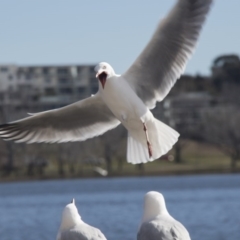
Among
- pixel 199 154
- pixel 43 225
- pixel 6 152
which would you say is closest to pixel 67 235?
pixel 43 225

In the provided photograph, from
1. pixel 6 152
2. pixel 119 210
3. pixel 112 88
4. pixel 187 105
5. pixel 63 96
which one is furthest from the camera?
pixel 63 96

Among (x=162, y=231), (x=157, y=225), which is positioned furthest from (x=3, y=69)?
(x=162, y=231)

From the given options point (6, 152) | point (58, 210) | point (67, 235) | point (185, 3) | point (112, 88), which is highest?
point (185, 3)

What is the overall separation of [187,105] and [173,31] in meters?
67.5

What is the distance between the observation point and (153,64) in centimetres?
1360

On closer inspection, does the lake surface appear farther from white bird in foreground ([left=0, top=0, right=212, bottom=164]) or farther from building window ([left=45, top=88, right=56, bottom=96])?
building window ([left=45, top=88, right=56, bottom=96])

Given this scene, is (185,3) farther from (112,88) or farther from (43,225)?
(43,225)

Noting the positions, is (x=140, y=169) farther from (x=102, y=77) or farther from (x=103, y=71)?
(x=103, y=71)

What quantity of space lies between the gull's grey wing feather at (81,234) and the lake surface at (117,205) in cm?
1081

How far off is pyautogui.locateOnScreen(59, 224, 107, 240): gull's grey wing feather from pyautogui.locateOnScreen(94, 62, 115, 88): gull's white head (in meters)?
1.82

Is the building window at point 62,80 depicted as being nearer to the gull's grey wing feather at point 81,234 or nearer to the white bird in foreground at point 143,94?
the white bird in foreground at point 143,94

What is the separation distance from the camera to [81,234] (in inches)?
469

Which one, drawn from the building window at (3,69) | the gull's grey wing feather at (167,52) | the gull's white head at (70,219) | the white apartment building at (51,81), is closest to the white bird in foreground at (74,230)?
the gull's white head at (70,219)

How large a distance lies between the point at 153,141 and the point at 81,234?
208cm
